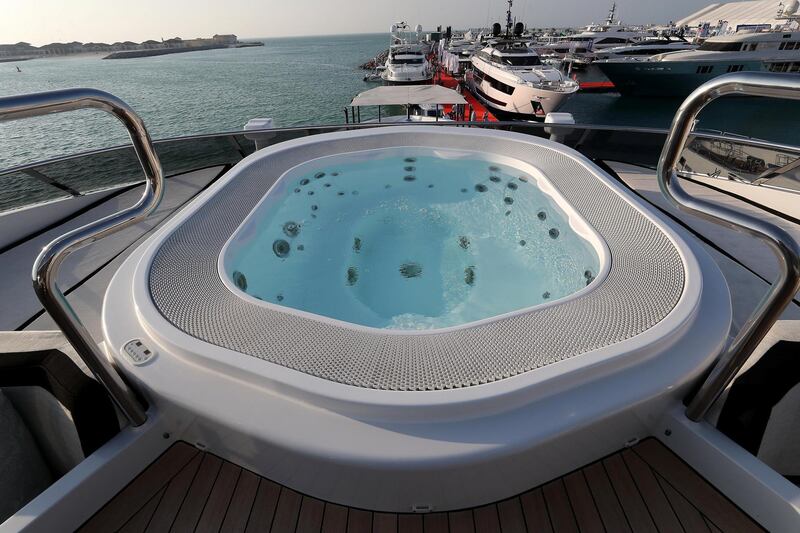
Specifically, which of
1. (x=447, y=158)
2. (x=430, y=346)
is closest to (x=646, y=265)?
(x=430, y=346)

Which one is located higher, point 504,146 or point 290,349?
point 504,146

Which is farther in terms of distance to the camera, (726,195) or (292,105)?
(292,105)

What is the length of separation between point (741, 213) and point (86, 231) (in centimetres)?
214

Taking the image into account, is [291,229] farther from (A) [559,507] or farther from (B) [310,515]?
(A) [559,507]

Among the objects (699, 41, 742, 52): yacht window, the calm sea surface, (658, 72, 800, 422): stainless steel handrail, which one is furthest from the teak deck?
(699, 41, 742, 52): yacht window

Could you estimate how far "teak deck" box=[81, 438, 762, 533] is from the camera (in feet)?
4.57

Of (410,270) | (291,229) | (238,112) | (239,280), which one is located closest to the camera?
(239,280)

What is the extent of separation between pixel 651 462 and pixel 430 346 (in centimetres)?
107

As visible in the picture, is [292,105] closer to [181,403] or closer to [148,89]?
[148,89]

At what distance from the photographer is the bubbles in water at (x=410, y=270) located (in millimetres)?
3717

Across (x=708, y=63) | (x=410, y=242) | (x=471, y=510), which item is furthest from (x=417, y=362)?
(x=708, y=63)

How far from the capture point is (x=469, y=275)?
3.62 metres

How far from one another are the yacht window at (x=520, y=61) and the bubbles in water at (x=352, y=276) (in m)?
15.2

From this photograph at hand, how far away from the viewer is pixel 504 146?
161 inches
